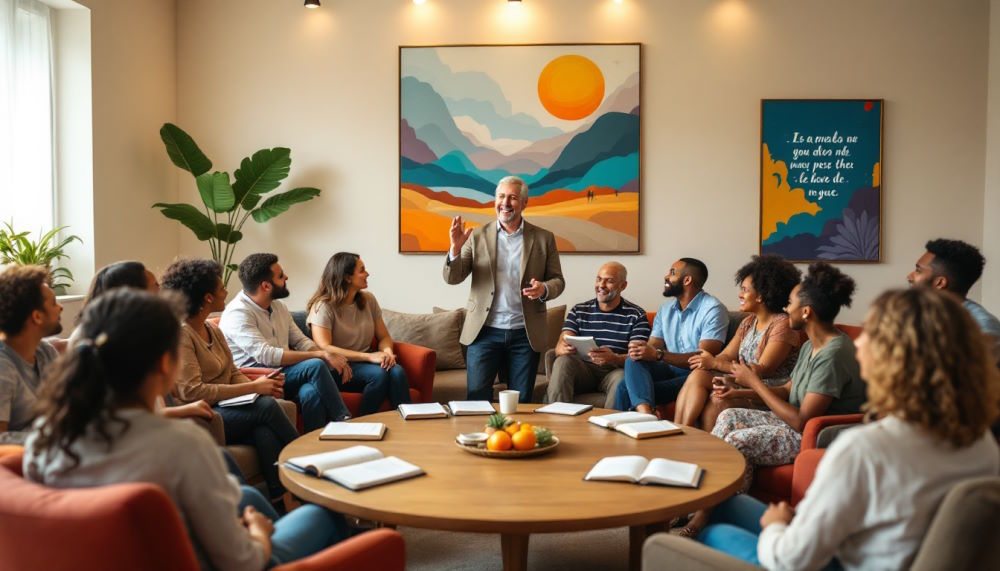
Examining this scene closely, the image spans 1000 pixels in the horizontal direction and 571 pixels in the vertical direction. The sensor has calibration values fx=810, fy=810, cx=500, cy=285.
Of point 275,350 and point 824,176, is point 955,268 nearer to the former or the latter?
point 824,176

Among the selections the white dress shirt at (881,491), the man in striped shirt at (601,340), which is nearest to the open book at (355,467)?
the white dress shirt at (881,491)

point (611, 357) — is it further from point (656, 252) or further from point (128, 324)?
point (128, 324)

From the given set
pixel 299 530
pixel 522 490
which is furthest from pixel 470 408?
pixel 299 530

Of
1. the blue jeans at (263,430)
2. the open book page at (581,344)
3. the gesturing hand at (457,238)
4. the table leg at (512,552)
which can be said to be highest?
the gesturing hand at (457,238)

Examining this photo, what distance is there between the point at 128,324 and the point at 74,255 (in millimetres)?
3910

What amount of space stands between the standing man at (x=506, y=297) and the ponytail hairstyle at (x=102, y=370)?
270cm

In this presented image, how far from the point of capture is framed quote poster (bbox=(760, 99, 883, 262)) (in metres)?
5.42

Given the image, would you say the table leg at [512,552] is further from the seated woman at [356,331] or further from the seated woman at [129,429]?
the seated woman at [356,331]

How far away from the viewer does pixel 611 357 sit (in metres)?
4.40

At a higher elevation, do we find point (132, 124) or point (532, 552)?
point (132, 124)

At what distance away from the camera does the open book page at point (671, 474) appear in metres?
2.27

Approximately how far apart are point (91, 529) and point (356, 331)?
124 inches

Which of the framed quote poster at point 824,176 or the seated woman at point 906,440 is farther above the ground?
the framed quote poster at point 824,176

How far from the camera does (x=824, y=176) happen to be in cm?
545
